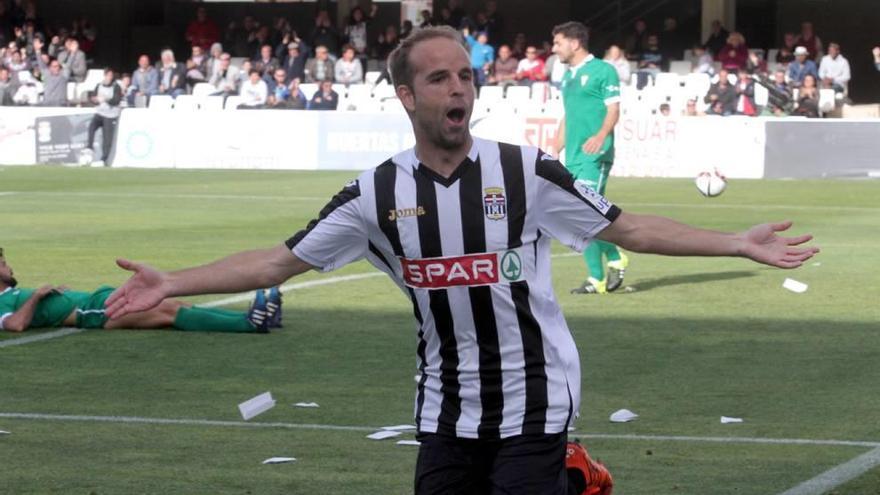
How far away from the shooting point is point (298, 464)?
7555mm

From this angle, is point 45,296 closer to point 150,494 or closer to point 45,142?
point 150,494

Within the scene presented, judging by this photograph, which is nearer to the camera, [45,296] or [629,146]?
[45,296]

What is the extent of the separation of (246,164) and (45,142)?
14.6 feet

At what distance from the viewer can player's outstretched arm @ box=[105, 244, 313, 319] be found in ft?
16.1

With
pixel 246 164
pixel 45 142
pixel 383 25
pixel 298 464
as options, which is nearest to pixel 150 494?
pixel 298 464

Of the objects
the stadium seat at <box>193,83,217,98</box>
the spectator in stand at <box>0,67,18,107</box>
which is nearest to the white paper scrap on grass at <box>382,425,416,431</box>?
the stadium seat at <box>193,83,217,98</box>

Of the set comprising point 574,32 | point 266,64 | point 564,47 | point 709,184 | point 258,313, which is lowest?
point 258,313

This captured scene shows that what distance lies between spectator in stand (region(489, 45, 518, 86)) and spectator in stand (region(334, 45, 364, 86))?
2.94 meters

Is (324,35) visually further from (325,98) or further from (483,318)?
(483,318)

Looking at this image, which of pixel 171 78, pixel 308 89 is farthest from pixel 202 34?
pixel 308 89

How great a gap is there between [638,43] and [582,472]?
3706cm

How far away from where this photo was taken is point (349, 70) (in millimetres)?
39281

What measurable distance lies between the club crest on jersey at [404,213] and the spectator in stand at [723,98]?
29.2m

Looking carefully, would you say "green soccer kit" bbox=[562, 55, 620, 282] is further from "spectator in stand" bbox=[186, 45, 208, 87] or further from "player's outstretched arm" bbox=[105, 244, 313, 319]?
"spectator in stand" bbox=[186, 45, 208, 87]
